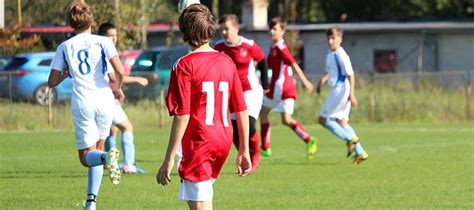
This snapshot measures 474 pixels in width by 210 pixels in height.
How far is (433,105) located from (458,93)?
3.13ft

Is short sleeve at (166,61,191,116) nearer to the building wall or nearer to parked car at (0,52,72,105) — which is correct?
parked car at (0,52,72,105)

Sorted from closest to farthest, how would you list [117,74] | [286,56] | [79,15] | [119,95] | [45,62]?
[79,15] → [117,74] → [119,95] → [286,56] → [45,62]

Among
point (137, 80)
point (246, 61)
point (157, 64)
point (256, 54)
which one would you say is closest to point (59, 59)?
point (137, 80)

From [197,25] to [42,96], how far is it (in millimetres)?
22294

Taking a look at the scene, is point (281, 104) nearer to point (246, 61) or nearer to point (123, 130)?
point (246, 61)

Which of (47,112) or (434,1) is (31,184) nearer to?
(47,112)

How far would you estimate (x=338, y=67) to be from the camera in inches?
722

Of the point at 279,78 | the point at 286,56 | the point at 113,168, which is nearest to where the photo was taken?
the point at 113,168

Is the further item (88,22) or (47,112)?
(47,112)

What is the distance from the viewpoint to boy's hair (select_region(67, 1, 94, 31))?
11289 millimetres

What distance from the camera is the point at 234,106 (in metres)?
8.41

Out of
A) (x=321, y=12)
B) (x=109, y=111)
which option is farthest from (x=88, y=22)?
(x=321, y=12)

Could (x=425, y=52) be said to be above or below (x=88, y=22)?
below

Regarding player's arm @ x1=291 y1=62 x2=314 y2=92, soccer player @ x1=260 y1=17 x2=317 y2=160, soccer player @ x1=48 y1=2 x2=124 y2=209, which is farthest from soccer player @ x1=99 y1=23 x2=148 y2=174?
soccer player @ x1=260 y1=17 x2=317 y2=160
